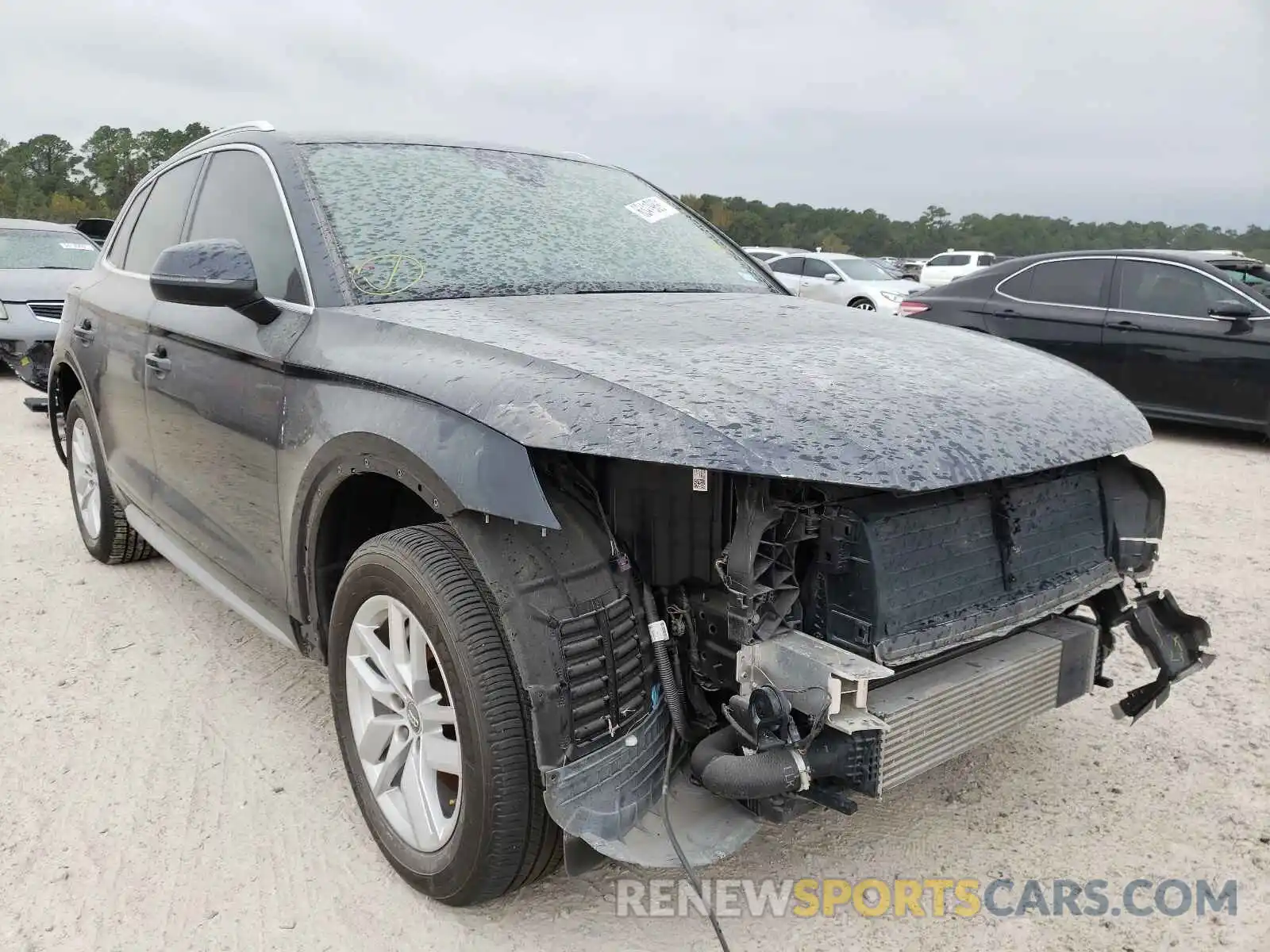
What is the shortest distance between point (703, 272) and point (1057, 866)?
2.05 meters

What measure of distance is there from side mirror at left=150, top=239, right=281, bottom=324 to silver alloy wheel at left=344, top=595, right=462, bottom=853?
89 cm

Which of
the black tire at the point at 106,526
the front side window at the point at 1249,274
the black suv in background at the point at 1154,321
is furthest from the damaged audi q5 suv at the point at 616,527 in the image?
the front side window at the point at 1249,274

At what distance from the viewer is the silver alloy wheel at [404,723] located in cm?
217

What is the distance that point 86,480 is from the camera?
4.71 meters

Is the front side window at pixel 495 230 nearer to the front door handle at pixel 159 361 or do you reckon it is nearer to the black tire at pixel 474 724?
the black tire at pixel 474 724

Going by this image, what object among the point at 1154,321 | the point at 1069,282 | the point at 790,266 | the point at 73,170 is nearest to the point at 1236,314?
the point at 1154,321

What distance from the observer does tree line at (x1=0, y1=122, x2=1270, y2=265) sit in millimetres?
40938

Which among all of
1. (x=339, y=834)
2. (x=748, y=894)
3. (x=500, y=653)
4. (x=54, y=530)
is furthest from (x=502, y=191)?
(x=54, y=530)

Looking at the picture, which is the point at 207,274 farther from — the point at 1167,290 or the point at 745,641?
the point at 1167,290

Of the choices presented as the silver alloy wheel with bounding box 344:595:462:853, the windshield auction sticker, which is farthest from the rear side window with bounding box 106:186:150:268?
the silver alloy wheel with bounding box 344:595:462:853

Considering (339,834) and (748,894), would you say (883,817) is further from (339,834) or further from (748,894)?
(339,834)

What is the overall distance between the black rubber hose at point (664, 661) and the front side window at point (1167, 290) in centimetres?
696

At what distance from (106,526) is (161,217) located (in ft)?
5.01

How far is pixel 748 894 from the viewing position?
2.31m
